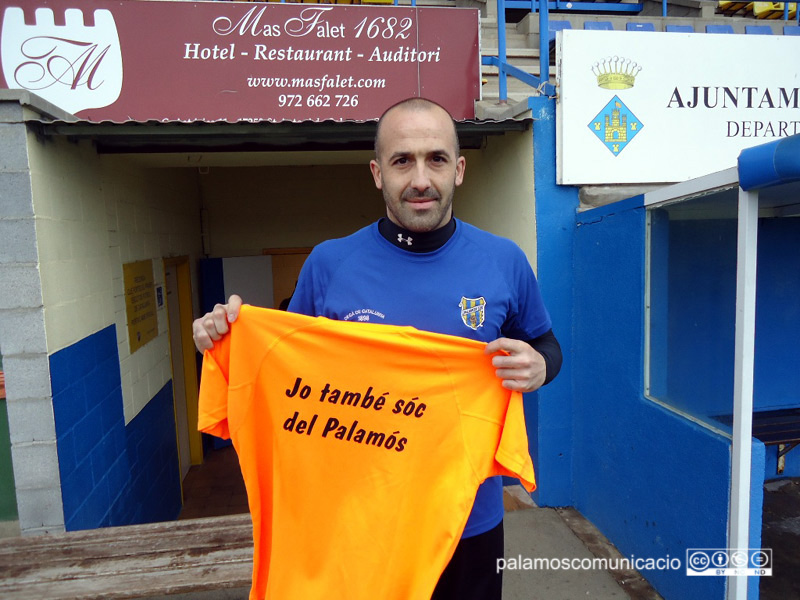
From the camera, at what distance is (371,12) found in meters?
4.11

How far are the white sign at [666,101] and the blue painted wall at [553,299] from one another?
10 centimetres

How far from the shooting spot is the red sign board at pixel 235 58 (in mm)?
3770

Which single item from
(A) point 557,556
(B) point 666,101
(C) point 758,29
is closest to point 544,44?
(B) point 666,101

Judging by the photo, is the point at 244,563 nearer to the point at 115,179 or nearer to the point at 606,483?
the point at 606,483

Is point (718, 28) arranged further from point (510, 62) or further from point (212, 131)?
point (212, 131)

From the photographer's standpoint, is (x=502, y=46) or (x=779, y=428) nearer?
(x=779, y=428)

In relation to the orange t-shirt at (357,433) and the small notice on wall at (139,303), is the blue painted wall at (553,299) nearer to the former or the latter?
the orange t-shirt at (357,433)

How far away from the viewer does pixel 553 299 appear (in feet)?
12.0

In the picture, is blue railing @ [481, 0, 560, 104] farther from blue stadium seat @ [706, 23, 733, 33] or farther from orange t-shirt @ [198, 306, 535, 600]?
blue stadium seat @ [706, 23, 733, 33]

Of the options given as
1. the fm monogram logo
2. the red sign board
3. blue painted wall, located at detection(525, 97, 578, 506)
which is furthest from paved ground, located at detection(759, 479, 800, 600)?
the fm monogram logo

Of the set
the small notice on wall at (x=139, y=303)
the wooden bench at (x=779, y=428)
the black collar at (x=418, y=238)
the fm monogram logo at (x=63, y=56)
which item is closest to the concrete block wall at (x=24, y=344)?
the fm monogram logo at (x=63, y=56)

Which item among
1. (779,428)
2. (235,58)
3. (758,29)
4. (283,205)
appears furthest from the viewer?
(758,29)

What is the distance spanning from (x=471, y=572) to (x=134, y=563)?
6.54 ft

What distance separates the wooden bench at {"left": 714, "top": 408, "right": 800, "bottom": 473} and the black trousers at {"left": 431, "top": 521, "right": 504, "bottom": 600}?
8.33 ft
